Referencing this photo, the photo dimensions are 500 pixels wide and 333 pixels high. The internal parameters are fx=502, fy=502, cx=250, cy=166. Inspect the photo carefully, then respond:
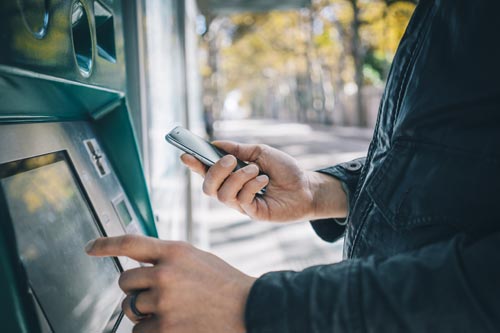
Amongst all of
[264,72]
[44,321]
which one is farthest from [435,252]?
[264,72]

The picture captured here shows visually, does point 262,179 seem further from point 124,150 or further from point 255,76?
point 255,76

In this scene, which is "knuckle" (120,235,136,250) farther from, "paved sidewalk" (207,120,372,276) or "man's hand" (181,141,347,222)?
"paved sidewalk" (207,120,372,276)

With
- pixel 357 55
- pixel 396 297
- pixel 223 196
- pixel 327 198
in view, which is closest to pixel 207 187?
pixel 223 196

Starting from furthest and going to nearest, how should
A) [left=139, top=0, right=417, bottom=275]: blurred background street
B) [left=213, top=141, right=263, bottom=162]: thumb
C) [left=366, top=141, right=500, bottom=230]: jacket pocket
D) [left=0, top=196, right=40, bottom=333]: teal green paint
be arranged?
[left=139, top=0, right=417, bottom=275]: blurred background street < [left=213, top=141, right=263, bottom=162]: thumb < [left=366, top=141, right=500, bottom=230]: jacket pocket < [left=0, top=196, right=40, bottom=333]: teal green paint

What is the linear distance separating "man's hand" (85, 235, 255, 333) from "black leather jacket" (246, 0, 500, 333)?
3cm

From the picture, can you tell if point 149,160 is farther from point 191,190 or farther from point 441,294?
point 191,190

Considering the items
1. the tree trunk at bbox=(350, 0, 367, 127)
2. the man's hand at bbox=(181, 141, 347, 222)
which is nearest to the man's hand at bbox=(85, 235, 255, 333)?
the man's hand at bbox=(181, 141, 347, 222)

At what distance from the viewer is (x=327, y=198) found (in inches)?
57.0

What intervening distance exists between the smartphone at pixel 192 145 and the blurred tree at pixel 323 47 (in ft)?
31.1

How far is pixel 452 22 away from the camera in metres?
0.88

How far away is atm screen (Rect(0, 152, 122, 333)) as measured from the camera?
670 millimetres

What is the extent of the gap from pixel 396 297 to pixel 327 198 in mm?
792

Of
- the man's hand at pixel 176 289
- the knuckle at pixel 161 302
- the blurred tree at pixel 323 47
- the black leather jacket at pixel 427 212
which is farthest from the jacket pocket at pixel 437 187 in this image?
the blurred tree at pixel 323 47

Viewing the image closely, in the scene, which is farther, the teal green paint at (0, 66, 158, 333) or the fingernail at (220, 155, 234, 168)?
the fingernail at (220, 155, 234, 168)
